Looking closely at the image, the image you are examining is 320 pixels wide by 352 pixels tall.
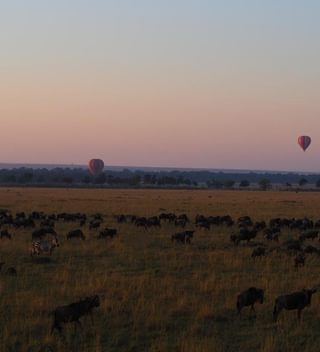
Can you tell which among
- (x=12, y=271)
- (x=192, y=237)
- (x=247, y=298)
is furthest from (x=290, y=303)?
(x=192, y=237)

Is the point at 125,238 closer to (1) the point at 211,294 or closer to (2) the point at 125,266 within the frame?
(2) the point at 125,266

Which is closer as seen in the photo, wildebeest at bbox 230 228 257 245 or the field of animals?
the field of animals

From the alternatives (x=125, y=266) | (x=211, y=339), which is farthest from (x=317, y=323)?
(x=125, y=266)

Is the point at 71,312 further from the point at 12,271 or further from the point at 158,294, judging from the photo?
the point at 12,271

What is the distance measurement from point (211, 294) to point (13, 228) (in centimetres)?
1845

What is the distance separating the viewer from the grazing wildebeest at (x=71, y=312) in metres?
11.6

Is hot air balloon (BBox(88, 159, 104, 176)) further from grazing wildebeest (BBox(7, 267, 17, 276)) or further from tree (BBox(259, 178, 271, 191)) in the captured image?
grazing wildebeest (BBox(7, 267, 17, 276))

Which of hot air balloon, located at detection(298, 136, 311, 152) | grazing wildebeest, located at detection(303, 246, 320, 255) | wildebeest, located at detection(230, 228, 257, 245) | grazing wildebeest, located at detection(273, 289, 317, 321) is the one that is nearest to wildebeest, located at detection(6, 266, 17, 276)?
grazing wildebeest, located at detection(273, 289, 317, 321)

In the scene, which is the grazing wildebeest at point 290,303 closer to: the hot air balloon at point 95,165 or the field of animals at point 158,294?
the field of animals at point 158,294

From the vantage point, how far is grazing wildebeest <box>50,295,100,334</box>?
37.9 ft

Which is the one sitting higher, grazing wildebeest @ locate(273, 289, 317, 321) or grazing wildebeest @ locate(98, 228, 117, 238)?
grazing wildebeest @ locate(273, 289, 317, 321)

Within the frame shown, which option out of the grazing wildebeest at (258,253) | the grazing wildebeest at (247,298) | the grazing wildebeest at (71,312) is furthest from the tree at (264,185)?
the grazing wildebeest at (71,312)

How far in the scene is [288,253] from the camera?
72.4 ft

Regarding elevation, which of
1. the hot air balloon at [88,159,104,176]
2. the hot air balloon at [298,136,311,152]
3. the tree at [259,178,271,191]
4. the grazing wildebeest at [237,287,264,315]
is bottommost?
the tree at [259,178,271,191]
